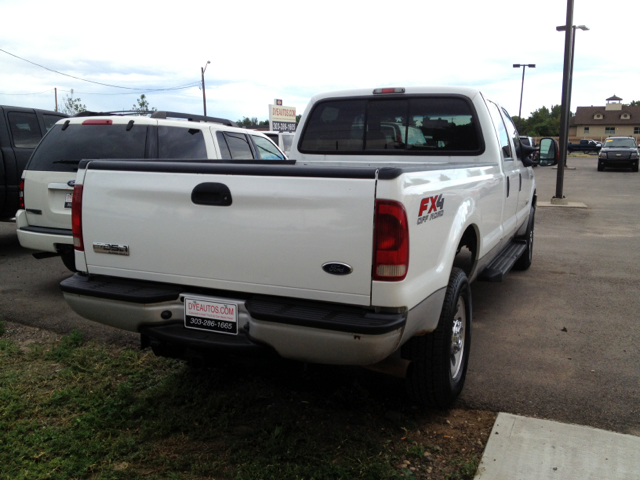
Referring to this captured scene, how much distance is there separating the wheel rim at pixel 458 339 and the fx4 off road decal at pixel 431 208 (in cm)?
78

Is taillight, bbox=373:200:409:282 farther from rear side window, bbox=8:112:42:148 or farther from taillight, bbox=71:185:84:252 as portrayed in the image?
rear side window, bbox=8:112:42:148

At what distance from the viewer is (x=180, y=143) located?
21.5 ft

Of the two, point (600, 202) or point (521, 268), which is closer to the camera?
point (521, 268)

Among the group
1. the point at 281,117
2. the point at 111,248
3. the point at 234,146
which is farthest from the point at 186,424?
the point at 281,117

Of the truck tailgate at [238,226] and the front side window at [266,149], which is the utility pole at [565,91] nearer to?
the front side window at [266,149]

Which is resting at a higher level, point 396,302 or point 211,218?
point 211,218

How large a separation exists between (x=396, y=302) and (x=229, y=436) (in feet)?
4.49

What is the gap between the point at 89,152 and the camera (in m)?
6.00

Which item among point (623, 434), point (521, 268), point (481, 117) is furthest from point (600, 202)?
point (623, 434)

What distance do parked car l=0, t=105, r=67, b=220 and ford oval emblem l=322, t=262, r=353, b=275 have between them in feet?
21.7

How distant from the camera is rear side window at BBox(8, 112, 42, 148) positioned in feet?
27.0

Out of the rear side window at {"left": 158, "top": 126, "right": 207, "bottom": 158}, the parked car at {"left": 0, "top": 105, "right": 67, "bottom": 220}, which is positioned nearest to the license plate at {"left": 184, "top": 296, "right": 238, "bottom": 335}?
the rear side window at {"left": 158, "top": 126, "right": 207, "bottom": 158}

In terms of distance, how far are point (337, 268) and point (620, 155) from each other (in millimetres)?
29980

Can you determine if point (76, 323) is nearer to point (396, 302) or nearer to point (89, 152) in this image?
point (89, 152)
